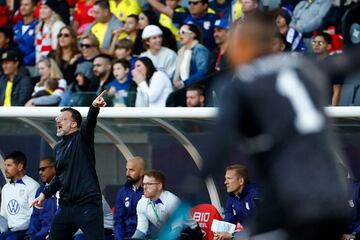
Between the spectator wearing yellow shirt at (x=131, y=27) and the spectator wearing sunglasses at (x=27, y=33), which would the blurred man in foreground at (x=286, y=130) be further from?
the spectator wearing sunglasses at (x=27, y=33)

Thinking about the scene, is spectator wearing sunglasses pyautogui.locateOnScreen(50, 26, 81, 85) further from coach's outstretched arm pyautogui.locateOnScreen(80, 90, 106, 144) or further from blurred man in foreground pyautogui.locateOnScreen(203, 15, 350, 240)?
blurred man in foreground pyautogui.locateOnScreen(203, 15, 350, 240)

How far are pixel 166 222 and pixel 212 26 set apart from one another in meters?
7.97

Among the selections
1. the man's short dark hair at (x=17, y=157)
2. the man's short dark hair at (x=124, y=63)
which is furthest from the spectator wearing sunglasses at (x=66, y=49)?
the man's short dark hair at (x=17, y=157)

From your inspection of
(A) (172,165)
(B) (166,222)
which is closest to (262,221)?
(B) (166,222)

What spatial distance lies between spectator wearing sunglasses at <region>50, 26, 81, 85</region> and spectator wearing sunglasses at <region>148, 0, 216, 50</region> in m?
1.16

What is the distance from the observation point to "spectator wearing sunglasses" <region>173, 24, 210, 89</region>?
13062 mm

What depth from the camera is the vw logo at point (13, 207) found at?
12078 millimetres

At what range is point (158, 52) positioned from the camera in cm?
1351

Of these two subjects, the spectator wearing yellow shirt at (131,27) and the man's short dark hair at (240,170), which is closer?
the man's short dark hair at (240,170)

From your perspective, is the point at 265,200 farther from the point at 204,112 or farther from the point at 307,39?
the point at 307,39

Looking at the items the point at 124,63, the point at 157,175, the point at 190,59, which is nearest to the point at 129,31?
the point at 124,63

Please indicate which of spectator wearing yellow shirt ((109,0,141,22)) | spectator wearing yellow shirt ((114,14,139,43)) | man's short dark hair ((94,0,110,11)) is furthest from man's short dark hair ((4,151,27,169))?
spectator wearing yellow shirt ((109,0,141,22))

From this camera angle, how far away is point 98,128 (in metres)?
11.8

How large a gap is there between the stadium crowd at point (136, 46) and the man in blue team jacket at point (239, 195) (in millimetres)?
1332
